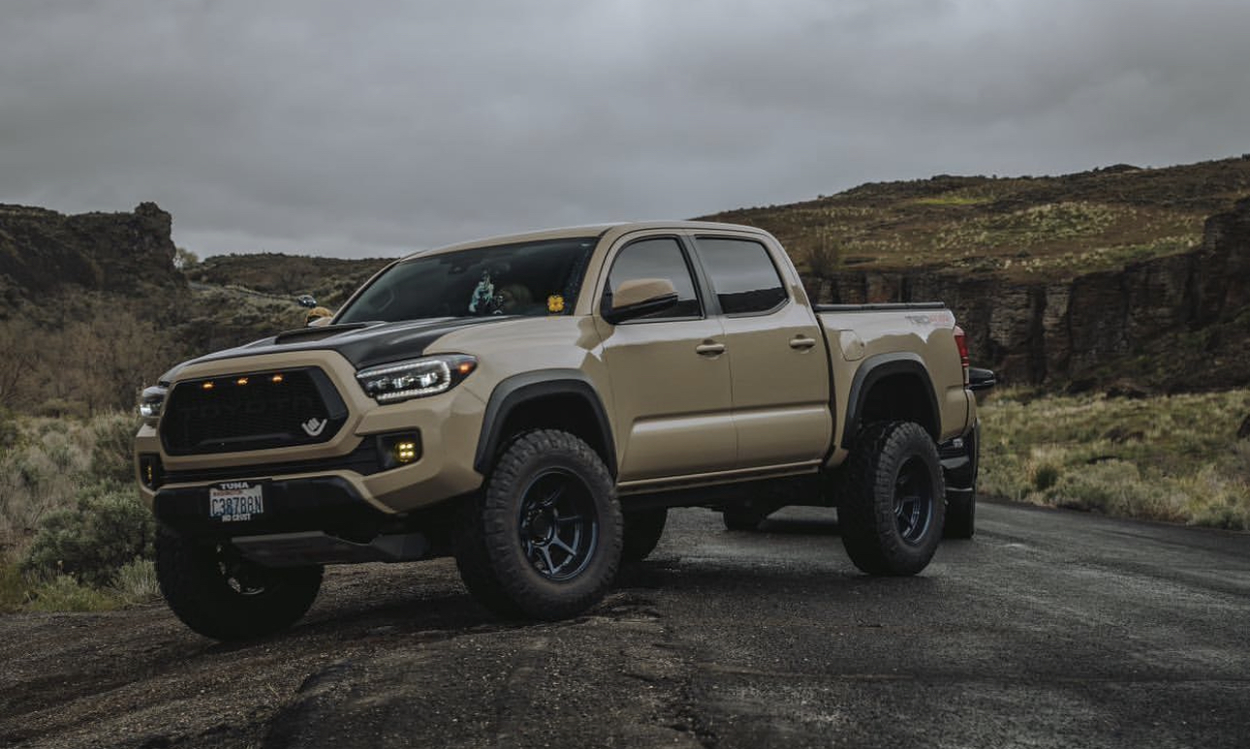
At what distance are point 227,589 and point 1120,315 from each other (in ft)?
171

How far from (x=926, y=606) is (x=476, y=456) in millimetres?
2958

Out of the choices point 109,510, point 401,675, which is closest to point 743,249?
point 401,675

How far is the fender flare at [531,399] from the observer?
6.15 m

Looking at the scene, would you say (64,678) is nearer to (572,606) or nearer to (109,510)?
(572,606)

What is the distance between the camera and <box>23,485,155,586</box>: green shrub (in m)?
10.9

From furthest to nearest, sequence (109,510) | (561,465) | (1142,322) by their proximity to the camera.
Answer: (1142,322)
(109,510)
(561,465)

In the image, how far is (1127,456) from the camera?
30609mm

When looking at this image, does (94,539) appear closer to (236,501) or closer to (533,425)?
(236,501)

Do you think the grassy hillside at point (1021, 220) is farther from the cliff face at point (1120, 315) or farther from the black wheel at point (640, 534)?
the black wheel at point (640, 534)

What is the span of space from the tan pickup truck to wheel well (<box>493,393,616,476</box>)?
0.04 feet

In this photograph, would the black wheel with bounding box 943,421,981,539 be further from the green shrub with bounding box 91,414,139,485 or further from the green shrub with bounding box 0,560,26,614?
the green shrub with bounding box 91,414,139,485

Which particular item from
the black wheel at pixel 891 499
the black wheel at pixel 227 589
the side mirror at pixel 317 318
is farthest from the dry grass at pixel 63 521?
the black wheel at pixel 891 499

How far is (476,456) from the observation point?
240 inches

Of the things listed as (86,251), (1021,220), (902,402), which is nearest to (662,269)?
(902,402)
